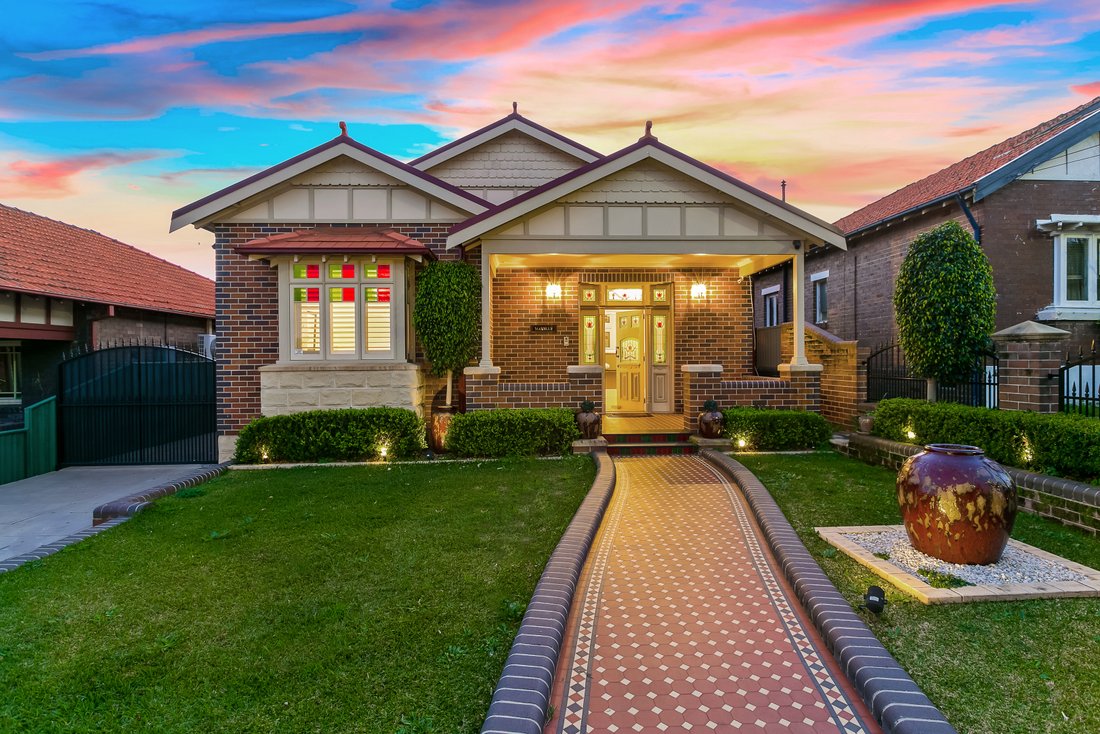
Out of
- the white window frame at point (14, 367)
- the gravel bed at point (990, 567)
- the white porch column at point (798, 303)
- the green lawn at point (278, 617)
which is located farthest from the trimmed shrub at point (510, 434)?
the white window frame at point (14, 367)

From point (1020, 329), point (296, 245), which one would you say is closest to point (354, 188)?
point (296, 245)

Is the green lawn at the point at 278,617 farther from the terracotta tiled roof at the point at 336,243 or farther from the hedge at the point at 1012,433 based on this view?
the hedge at the point at 1012,433

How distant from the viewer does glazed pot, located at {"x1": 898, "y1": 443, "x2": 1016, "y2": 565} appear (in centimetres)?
431

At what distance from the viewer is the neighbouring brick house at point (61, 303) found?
465 inches

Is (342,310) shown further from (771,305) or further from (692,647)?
(771,305)

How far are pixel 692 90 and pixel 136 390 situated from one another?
1290 centimetres

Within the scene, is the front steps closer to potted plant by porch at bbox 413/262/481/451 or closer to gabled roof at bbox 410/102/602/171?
potted plant by porch at bbox 413/262/481/451

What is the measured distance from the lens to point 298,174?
997 centimetres

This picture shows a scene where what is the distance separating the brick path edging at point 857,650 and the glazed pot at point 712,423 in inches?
165

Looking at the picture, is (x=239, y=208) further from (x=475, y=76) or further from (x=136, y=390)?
(x=475, y=76)

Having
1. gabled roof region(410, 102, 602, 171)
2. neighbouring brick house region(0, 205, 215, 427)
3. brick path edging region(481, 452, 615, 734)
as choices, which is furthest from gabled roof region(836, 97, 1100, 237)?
neighbouring brick house region(0, 205, 215, 427)

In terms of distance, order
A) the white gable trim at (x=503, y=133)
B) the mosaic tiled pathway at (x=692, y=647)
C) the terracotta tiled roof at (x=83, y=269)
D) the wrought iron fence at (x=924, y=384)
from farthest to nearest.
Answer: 1. the white gable trim at (x=503, y=133)
2. the terracotta tiled roof at (x=83, y=269)
3. the wrought iron fence at (x=924, y=384)
4. the mosaic tiled pathway at (x=692, y=647)

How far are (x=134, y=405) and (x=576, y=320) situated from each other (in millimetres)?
8632

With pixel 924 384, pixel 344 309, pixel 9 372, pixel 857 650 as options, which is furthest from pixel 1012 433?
pixel 9 372
